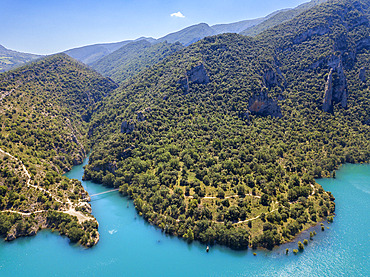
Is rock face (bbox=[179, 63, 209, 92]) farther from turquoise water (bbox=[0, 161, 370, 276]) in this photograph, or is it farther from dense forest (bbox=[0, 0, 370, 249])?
turquoise water (bbox=[0, 161, 370, 276])

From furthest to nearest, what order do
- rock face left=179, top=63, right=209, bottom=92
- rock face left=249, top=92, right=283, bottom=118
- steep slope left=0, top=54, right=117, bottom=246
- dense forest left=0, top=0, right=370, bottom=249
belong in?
rock face left=179, top=63, right=209, bottom=92
rock face left=249, top=92, right=283, bottom=118
dense forest left=0, top=0, right=370, bottom=249
steep slope left=0, top=54, right=117, bottom=246

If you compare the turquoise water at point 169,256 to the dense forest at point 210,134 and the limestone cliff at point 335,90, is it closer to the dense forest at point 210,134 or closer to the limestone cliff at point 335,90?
the dense forest at point 210,134

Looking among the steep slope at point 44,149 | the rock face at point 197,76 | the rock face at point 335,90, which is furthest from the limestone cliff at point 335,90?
the steep slope at point 44,149

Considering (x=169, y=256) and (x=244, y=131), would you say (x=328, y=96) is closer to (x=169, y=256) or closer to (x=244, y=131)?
(x=244, y=131)

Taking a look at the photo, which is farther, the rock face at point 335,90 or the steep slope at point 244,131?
the rock face at point 335,90

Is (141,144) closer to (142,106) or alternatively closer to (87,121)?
(142,106)

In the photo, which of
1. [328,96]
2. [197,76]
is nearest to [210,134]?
[197,76]

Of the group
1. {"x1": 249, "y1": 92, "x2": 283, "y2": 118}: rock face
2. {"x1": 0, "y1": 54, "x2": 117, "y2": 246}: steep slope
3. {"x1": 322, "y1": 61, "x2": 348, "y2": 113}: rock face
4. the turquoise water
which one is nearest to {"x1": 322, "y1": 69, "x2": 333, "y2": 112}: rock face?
{"x1": 322, "y1": 61, "x2": 348, "y2": 113}: rock face
